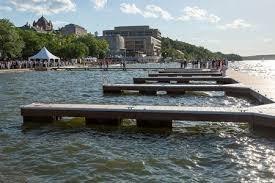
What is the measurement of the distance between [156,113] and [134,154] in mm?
4309

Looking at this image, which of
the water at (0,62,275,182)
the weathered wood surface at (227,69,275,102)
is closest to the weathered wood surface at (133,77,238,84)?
the weathered wood surface at (227,69,275,102)

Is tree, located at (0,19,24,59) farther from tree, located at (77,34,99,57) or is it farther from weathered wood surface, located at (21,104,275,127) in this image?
weathered wood surface, located at (21,104,275,127)

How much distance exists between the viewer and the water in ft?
41.5

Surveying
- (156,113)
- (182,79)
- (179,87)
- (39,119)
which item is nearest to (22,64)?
(182,79)

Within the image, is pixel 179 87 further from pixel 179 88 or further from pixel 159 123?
pixel 159 123

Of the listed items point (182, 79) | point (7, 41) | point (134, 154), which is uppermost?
point (7, 41)

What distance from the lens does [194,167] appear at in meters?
13.4

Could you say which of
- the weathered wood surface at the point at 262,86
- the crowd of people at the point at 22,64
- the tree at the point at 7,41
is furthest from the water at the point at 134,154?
the tree at the point at 7,41

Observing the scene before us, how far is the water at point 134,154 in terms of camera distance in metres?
12.6

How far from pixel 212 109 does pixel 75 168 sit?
797cm

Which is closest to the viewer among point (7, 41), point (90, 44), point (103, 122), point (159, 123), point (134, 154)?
point (134, 154)

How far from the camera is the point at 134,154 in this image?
591 inches

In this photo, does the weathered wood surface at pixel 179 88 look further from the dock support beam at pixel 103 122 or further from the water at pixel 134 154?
the dock support beam at pixel 103 122

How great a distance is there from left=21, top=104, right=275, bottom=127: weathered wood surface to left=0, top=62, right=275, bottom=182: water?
605mm
